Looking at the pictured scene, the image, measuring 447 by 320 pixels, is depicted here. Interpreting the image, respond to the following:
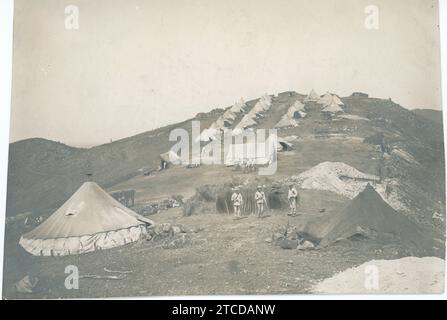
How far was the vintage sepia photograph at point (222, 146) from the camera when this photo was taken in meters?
6.68

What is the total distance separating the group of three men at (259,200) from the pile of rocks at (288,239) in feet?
0.69

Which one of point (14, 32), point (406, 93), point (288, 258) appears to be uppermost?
point (14, 32)

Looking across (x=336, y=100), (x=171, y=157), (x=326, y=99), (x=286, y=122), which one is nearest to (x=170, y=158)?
(x=171, y=157)

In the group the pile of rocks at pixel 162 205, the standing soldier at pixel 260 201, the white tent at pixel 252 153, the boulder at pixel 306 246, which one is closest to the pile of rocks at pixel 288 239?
the boulder at pixel 306 246

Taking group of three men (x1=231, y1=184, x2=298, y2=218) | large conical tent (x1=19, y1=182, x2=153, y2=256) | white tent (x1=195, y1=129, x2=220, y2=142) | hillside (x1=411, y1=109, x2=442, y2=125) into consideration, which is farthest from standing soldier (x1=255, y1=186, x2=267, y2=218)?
hillside (x1=411, y1=109, x2=442, y2=125)

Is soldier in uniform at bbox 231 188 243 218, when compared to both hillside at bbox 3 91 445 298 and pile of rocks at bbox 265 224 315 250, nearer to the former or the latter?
hillside at bbox 3 91 445 298

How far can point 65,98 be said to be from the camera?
7.02 metres

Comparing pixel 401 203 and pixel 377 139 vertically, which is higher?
pixel 377 139

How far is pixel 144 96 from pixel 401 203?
10.8 feet

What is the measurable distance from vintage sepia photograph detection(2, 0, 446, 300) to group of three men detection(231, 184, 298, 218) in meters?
0.02

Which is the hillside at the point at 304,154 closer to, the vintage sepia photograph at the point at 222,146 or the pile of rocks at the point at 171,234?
the vintage sepia photograph at the point at 222,146
